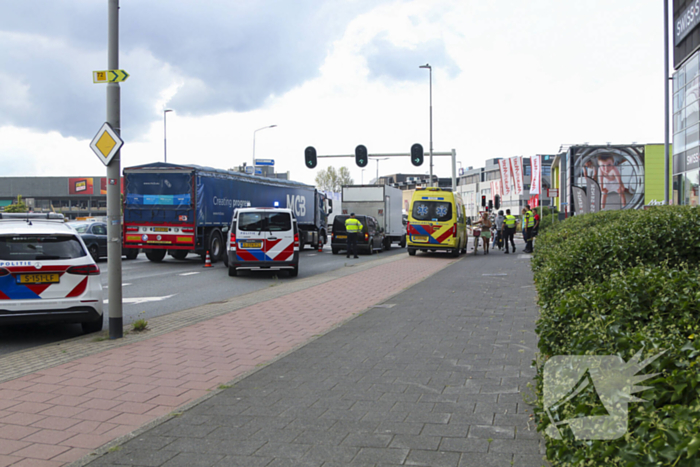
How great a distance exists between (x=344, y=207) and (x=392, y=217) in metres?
3.05

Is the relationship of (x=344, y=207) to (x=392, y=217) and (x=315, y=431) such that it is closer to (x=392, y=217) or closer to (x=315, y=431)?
(x=392, y=217)

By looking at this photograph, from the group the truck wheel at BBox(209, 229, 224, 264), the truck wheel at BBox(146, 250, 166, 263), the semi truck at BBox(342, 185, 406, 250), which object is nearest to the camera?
the truck wheel at BBox(209, 229, 224, 264)

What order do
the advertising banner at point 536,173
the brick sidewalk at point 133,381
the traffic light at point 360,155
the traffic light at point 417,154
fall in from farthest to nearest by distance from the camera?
the advertising banner at point 536,173
the traffic light at point 360,155
the traffic light at point 417,154
the brick sidewalk at point 133,381

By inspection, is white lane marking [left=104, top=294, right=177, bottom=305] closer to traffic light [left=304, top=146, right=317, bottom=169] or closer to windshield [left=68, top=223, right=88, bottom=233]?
windshield [left=68, top=223, right=88, bottom=233]

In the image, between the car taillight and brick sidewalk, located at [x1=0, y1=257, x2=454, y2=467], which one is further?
the car taillight

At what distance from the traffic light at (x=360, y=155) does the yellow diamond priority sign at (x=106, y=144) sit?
21.6 m

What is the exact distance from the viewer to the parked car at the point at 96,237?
23.4m

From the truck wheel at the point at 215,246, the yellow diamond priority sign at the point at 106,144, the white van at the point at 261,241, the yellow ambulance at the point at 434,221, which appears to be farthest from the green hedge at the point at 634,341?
the yellow ambulance at the point at 434,221

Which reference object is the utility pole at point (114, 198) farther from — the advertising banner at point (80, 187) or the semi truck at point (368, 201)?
the advertising banner at point (80, 187)

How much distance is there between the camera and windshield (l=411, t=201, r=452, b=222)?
24141 millimetres

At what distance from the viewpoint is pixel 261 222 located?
16.8 m

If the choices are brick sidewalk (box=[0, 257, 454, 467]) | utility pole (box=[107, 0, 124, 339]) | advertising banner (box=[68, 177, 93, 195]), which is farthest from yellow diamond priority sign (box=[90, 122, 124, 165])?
advertising banner (box=[68, 177, 93, 195])

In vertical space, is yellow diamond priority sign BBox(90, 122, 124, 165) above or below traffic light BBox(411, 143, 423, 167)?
below

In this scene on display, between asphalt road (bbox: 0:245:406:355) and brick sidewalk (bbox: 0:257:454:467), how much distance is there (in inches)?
68.7
